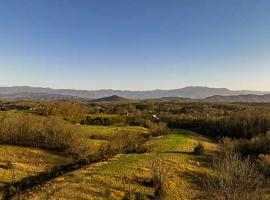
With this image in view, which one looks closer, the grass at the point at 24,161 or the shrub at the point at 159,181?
the shrub at the point at 159,181

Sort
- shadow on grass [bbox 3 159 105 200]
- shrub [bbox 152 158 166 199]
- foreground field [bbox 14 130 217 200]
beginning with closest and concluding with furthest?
foreground field [bbox 14 130 217 200], shrub [bbox 152 158 166 199], shadow on grass [bbox 3 159 105 200]

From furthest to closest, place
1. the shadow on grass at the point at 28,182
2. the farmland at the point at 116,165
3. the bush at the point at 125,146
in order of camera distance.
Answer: the bush at the point at 125,146 < the shadow on grass at the point at 28,182 < the farmland at the point at 116,165

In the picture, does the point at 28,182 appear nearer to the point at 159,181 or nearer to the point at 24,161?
the point at 24,161

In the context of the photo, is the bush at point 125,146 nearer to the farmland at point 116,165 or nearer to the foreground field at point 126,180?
the farmland at point 116,165

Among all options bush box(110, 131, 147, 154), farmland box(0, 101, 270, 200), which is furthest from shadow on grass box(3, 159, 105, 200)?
bush box(110, 131, 147, 154)

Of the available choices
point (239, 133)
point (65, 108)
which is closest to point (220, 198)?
point (239, 133)

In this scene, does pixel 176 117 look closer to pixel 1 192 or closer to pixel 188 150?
pixel 188 150

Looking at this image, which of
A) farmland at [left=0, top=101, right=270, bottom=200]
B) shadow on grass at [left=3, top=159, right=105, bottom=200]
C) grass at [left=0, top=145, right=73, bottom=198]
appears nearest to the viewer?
farmland at [left=0, top=101, right=270, bottom=200]

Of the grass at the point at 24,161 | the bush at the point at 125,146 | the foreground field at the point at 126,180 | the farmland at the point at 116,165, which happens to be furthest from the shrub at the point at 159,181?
the grass at the point at 24,161

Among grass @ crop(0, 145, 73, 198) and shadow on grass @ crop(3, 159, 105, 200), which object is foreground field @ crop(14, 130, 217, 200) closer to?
shadow on grass @ crop(3, 159, 105, 200)

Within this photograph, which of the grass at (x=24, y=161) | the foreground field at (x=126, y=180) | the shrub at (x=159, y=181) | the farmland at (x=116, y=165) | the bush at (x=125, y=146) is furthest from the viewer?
the bush at (x=125, y=146)
